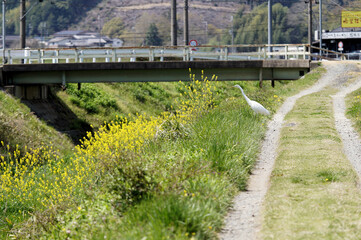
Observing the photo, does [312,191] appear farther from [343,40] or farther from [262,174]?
[343,40]

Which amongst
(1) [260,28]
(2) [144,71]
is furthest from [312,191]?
(1) [260,28]

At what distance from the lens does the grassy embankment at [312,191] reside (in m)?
7.94

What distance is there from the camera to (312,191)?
9.71 meters

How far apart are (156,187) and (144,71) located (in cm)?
2266

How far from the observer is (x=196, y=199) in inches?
343

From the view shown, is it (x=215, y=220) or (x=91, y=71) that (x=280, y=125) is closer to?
(x=215, y=220)

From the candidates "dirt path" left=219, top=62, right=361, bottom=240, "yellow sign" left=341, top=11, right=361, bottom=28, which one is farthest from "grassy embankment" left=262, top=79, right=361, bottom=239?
"yellow sign" left=341, top=11, right=361, bottom=28

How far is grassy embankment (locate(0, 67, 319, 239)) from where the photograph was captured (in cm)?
800

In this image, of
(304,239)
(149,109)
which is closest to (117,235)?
(304,239)

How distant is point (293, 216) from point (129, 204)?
2.46 m

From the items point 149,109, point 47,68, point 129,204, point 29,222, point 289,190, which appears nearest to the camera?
point 129,204

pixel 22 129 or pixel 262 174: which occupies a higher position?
pixel 262 174

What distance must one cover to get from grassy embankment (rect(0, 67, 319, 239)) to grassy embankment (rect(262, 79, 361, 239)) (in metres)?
0.72

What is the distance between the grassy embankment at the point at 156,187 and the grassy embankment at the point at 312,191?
725 millimetres
